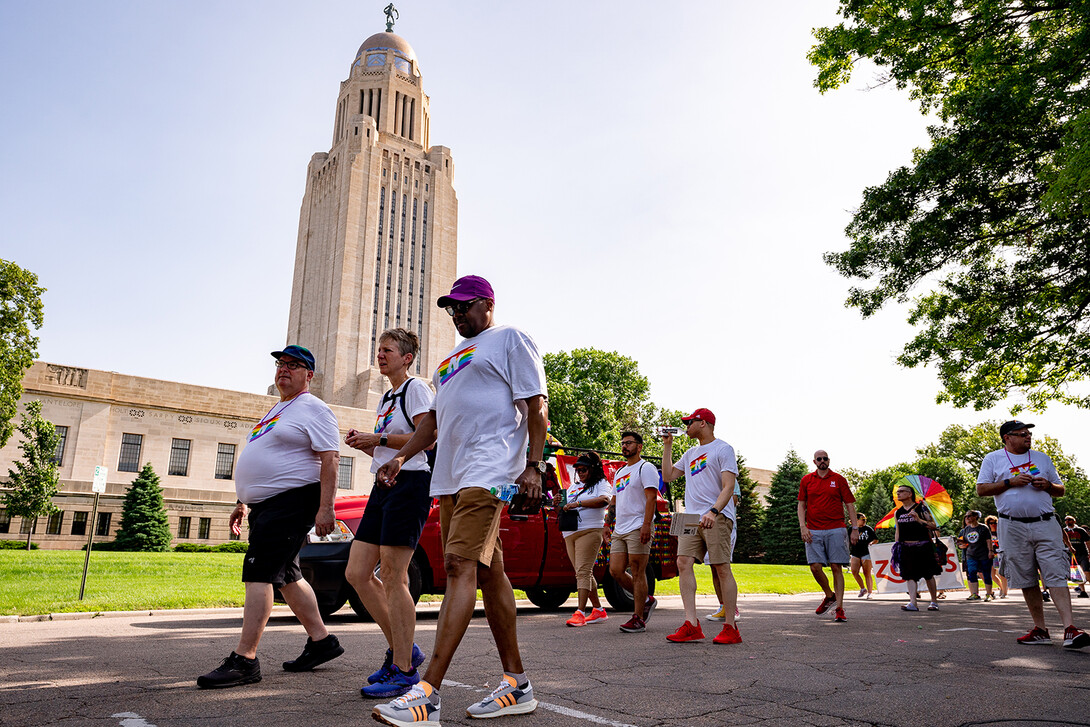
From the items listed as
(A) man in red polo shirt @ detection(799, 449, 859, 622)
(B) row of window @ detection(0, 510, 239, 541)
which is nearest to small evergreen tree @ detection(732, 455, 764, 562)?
(B) row of window @ detection(0, 510, 239, 541)

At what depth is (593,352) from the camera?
2189 inches

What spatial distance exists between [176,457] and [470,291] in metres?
49.0

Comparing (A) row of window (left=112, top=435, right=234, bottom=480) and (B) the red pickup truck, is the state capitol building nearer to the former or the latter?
(A) row of window (left=112, top=435, right=234, bottom=480)

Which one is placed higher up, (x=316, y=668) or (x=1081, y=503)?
(x=1081, y=503)

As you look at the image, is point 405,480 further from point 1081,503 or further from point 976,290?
point 1081,503

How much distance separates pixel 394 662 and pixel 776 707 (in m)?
2.03

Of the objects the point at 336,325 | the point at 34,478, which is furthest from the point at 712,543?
the point at 336,325

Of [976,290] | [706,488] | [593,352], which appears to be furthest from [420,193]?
[706,488]

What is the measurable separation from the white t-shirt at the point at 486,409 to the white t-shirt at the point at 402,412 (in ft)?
2.29

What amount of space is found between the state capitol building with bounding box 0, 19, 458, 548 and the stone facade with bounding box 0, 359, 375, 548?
0.08 m

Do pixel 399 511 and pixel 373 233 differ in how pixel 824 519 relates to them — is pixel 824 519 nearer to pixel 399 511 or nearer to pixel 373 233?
pixel 399 511

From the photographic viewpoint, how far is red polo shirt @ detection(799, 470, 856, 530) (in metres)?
10.0

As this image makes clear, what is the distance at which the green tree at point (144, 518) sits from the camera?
1548 inches

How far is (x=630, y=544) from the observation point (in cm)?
803
